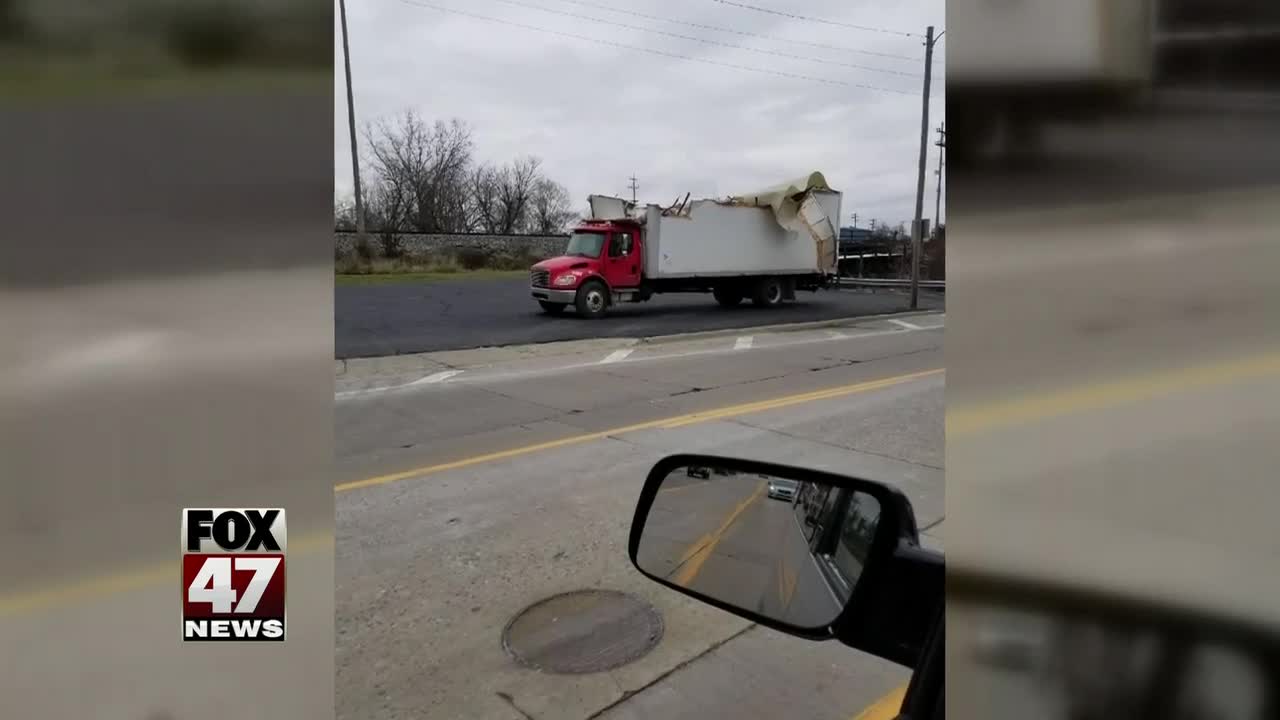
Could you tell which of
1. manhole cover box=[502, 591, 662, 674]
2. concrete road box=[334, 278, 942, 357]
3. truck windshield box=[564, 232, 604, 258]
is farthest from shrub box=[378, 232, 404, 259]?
manhole cover box=[502, 591, 662, 674]

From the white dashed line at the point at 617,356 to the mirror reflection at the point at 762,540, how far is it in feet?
26.9

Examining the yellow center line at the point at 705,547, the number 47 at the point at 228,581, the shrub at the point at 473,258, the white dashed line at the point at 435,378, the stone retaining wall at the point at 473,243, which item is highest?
the stone retaining wall at the point at 473,243

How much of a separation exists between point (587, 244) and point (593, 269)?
2.70 ft

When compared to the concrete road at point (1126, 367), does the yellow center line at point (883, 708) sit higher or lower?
lower

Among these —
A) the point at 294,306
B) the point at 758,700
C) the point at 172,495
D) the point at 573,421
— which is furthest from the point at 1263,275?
the point at 573,421

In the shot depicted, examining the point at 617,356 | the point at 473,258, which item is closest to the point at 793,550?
the point at 617,356

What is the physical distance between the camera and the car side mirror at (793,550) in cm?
106

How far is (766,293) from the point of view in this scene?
18875 mm

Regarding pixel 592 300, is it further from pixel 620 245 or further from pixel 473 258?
pixel 473 258

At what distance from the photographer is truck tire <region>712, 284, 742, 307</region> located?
18.8 metres

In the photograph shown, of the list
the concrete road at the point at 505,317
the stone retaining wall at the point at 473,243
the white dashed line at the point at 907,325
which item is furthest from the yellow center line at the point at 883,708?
the stone retaining wall at the point at 473,243

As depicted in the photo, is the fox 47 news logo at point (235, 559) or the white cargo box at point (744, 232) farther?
the white cargo box at point (744, 232)

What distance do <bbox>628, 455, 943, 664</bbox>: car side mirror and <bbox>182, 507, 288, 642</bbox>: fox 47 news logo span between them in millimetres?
724

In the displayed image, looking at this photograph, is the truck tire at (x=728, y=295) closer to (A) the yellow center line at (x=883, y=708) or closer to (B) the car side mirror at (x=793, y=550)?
(A) the yellow center line at (x=883, y=708)
